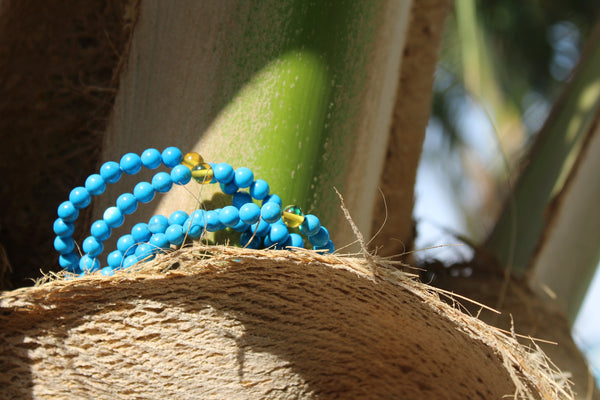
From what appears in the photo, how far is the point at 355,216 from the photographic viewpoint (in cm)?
62

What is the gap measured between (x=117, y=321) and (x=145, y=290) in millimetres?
39

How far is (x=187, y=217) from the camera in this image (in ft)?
1.72

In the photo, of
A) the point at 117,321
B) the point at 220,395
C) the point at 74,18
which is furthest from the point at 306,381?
the point at 74,18

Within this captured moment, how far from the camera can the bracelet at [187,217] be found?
50 cm

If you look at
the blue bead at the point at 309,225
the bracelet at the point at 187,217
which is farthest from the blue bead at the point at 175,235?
the blue bead at the point at 309,225

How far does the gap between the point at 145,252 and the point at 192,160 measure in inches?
3.6

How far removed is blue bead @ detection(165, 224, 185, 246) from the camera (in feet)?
1.62

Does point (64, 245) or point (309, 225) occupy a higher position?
point (309, 225)

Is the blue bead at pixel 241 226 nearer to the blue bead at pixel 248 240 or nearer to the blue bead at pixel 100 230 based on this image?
the blue bead at pixel 248 240

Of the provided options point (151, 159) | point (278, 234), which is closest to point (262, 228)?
point (278, 234)

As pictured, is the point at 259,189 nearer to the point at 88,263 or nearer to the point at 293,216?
the point at 293,216

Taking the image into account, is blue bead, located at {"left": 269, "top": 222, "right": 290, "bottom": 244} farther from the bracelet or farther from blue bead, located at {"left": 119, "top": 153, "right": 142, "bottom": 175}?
blue bead, located at {"left": 119, "top": 153, "right": 142, "bottom": 175}

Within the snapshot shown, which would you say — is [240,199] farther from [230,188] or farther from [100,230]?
[100,230]

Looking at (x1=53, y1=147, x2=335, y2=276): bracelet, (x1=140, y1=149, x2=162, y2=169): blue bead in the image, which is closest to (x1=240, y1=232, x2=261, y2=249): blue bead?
(x1=53, y1=147, x2=335, y2=276): bracelet
